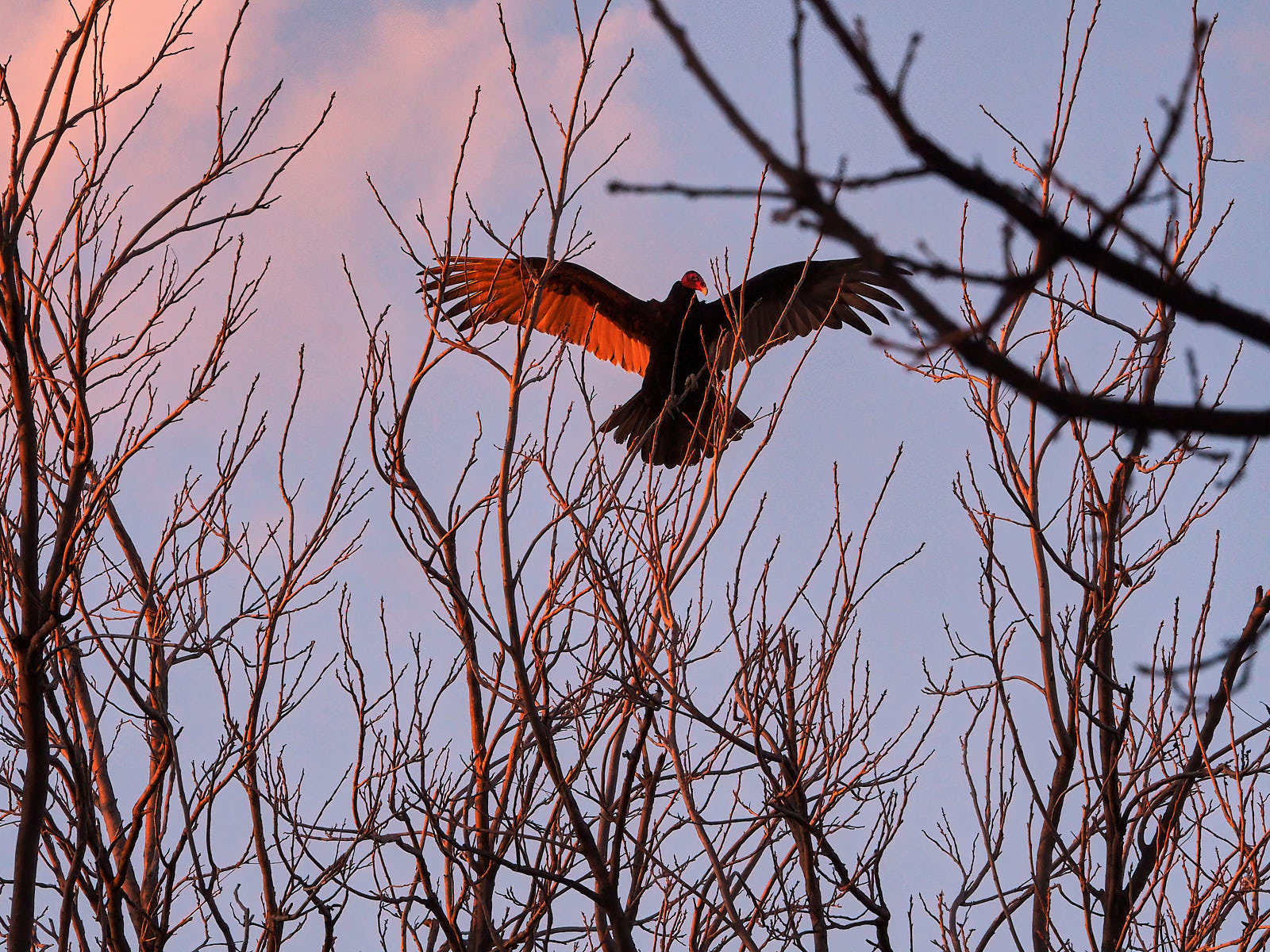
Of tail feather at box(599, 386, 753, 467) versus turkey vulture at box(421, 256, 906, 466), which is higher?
turkey vulture at box(421, 256, 906, 466)

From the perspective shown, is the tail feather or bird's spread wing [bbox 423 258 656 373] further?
bird's spread wing [bbox 423 258 656 373]

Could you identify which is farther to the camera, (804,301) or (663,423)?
(804,301)

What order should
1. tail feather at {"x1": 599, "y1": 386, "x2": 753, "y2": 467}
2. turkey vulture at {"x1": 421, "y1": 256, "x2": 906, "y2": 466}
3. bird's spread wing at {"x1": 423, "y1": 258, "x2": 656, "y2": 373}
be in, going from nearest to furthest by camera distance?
tail feather at {"x1": 599, "y1": 386, "x2": 753, "y2": 467}
turkey vulture at {"x1": 421, "y1": 256, "x2": 906, "y2": 466}
bird's spread wing at {"x1": 423, "y1": 258, "x2": 656, "y2": 373}

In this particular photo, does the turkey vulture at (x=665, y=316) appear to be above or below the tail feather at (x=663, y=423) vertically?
above

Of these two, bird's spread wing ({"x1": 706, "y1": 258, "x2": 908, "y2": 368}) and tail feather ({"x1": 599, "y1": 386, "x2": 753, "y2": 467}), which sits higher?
bird's spread wing ({"x1": 706, "y1": 258, "x2": 908, "y2": 368})

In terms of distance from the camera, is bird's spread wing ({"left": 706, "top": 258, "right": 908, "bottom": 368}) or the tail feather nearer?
the tail feather

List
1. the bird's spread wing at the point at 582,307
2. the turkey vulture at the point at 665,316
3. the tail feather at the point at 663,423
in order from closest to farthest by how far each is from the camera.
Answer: the tail feather at the point at 663,423 < the turkey vulture at the point at 665,316 < the bird's spread wing at the point at 582,307

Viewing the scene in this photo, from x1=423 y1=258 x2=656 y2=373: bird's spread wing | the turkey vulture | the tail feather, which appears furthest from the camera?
x1=423 y1=258 x2=656 y2=373: bird's spread wing

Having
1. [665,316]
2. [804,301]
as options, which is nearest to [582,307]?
[665,316]

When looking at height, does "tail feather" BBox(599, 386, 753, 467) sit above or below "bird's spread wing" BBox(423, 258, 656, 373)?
below

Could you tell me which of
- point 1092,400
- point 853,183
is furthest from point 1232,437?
point 853,183

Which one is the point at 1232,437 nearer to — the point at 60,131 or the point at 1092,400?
the point at 1092,400

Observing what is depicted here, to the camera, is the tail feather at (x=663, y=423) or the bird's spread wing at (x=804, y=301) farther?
the bird's spread wing at (x=804, y=301)

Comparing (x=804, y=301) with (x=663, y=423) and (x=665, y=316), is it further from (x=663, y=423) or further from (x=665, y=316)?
(x=663, y=423)
